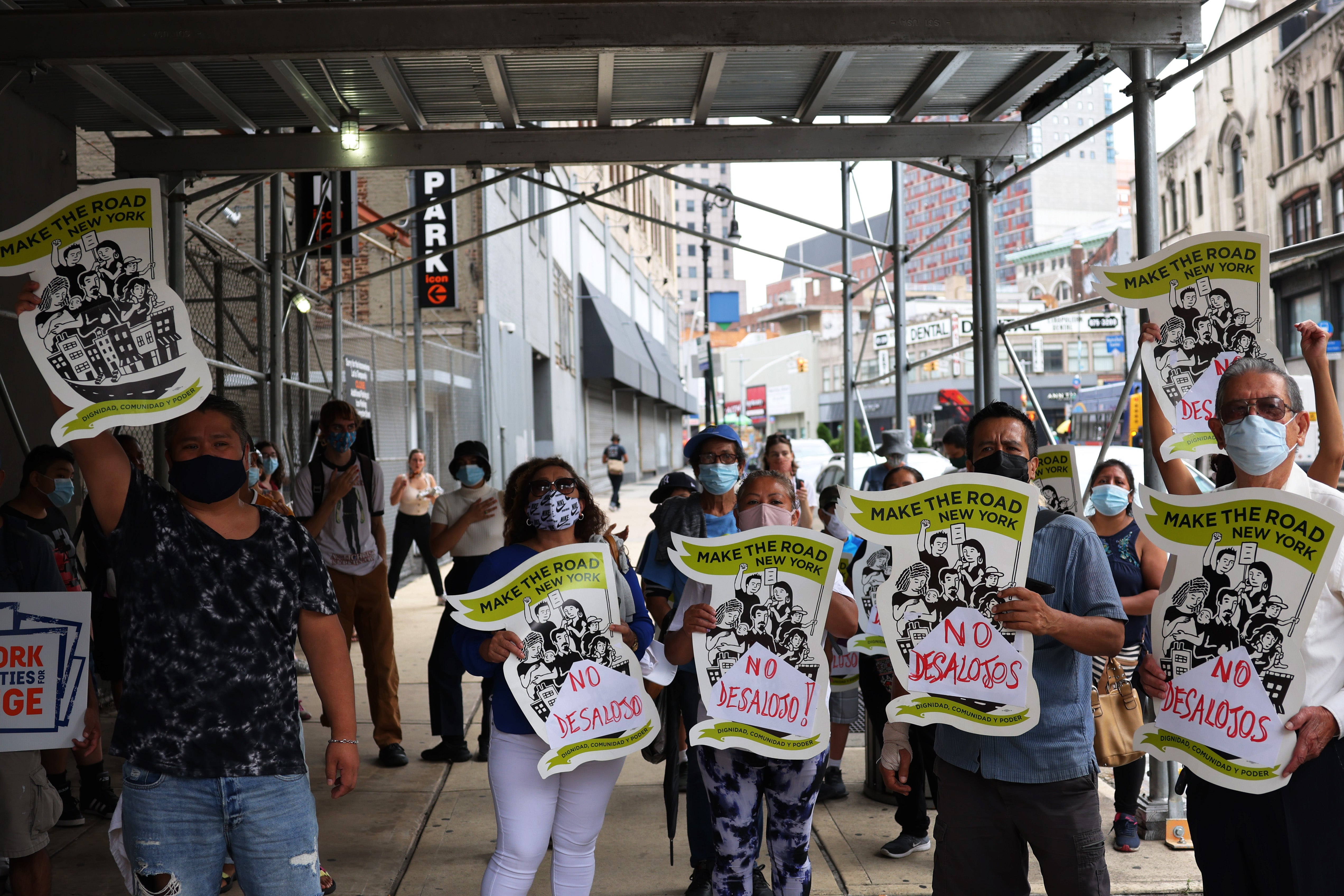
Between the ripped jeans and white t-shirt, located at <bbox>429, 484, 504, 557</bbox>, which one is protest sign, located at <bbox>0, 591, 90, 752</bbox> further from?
white t-shirt, located at <bbox>429, 484, 504, 557</bbox>

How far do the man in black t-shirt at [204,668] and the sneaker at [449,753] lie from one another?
4.09 m

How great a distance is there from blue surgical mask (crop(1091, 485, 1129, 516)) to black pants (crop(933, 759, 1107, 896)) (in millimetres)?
2394

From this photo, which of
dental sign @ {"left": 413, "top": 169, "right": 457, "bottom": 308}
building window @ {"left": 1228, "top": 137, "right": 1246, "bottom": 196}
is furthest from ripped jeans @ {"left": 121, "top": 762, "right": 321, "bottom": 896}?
building window @ {"left": 1228, "top": 137, "right": 1246, "bottom": 196}

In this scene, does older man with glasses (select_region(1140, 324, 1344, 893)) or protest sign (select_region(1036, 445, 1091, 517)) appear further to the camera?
protest sign (select_region(1036, 445, 1091, 517))

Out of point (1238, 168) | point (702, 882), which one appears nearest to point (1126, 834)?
point (702, 882)

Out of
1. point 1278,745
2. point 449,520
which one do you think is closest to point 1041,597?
point 1278,745

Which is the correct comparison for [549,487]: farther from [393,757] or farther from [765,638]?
[393,757]

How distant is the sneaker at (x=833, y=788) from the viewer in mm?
6105

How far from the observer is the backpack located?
21.8 feet

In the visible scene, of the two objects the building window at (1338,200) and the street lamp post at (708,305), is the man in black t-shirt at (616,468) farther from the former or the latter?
Answer: the building window at (1338,200)

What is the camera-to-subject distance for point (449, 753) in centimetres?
701

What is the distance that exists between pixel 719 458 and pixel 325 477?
3.11 m

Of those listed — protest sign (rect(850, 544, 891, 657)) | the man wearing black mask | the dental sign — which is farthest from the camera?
the dental sign

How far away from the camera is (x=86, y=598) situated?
3.80 meters
